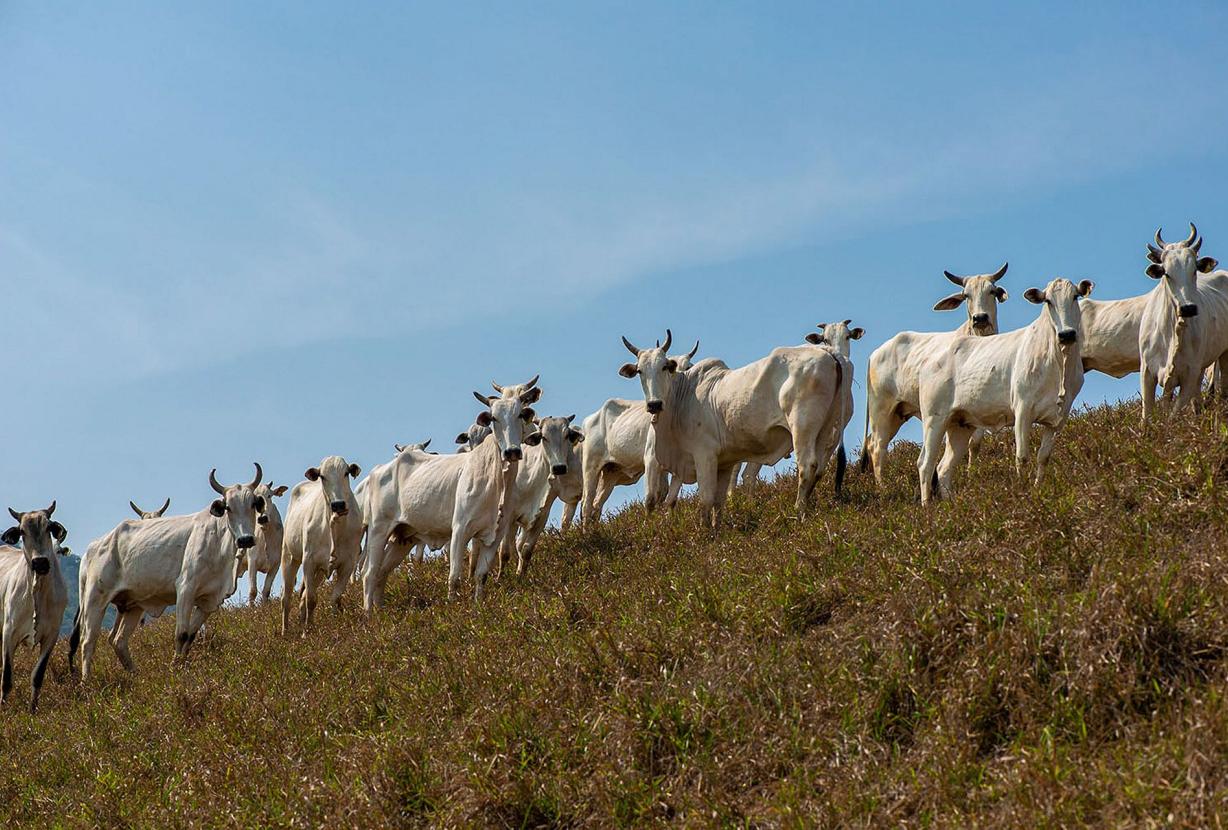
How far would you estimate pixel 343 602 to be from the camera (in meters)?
19.8

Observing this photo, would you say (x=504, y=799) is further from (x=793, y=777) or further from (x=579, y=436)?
(x=579, y=436)

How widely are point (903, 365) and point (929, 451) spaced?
260cm

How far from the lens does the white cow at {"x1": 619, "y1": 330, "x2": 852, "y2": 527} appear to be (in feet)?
51.4

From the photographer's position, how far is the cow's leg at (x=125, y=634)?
17625 millimetres

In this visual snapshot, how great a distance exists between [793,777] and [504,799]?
1.92 metres

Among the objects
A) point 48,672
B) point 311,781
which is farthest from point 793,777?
point 48,672

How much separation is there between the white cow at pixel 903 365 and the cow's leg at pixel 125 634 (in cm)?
1059

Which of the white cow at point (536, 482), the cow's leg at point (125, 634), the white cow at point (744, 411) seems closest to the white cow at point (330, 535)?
the cow's leg at point (125, 634)

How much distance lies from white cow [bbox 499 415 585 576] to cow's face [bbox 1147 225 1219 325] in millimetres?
7651

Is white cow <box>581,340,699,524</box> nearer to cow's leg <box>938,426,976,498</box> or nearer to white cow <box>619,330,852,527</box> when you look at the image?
white cow <box>619,330,852,527</box>

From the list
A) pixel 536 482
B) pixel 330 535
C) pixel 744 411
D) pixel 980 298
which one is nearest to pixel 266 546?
pixel 330 535

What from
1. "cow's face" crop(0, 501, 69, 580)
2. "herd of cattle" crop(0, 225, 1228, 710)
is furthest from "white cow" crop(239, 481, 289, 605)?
"cow's face" crop(0, 501, 69, 580)

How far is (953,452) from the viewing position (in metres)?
15.4

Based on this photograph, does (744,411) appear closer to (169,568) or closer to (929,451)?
(929,451)
